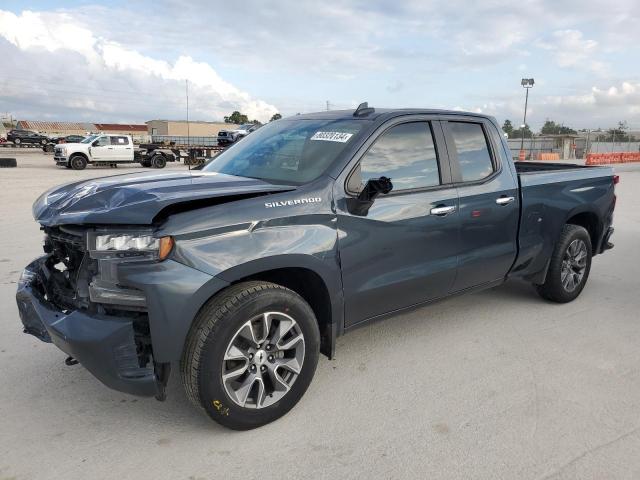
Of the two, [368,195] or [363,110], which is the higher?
[363,110]

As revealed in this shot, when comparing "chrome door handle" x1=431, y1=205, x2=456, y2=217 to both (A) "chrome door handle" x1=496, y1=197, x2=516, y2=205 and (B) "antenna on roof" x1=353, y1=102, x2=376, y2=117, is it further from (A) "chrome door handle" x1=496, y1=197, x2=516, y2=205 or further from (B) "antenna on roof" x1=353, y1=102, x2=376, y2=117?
(B) "antenna on roof" x1=353, y1=102, x2=376, y2=117

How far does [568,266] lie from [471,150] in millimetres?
1779

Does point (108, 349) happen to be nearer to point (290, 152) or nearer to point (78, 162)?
point (290, 152)

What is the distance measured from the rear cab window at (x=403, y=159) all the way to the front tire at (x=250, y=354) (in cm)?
94

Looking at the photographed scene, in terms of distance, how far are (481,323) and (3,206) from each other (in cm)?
1086

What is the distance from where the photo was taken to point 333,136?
3631mm

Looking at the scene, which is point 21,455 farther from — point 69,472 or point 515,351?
point 515,351

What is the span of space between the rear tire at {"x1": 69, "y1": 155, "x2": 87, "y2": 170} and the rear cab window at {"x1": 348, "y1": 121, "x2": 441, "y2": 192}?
24.7 meters

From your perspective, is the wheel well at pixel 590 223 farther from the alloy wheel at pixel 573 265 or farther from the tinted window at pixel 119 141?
the tinted window at pixel 119 141

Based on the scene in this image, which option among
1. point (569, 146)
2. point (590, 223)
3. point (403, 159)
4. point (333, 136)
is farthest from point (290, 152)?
point (569, 146)

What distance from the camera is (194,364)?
2.72m

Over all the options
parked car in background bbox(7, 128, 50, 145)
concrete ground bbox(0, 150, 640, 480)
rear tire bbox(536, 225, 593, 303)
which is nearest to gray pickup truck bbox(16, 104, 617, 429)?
concrete ground bbox(0, 150, 640, 480)

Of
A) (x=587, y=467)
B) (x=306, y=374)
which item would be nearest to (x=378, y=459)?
(x=306, y=374)

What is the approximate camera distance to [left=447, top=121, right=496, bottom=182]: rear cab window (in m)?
4.10
